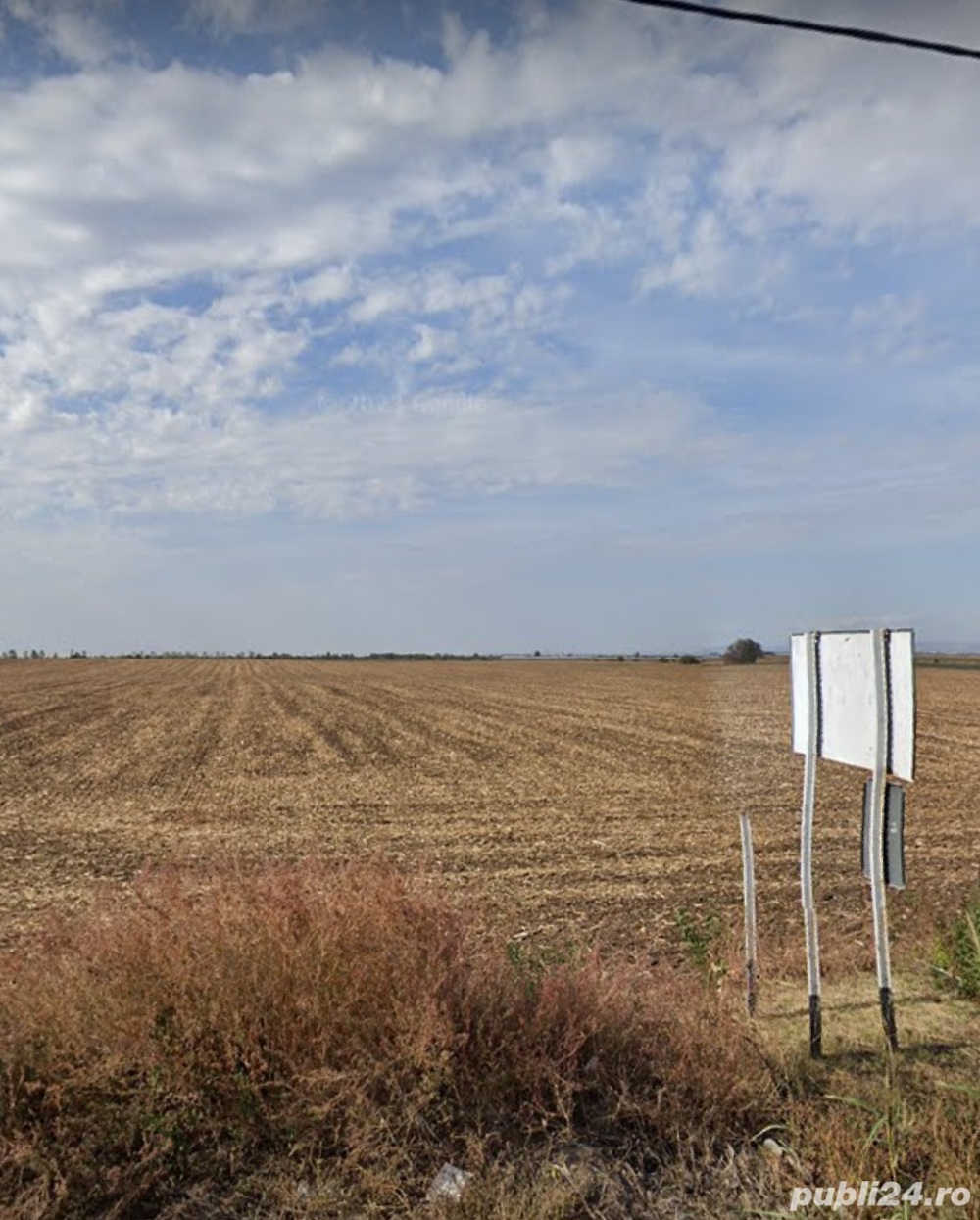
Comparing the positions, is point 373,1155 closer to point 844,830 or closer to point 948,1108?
point 948,1108

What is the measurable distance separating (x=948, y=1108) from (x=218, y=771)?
17738 millimetres

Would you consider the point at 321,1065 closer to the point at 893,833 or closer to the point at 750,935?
the point at 750,935

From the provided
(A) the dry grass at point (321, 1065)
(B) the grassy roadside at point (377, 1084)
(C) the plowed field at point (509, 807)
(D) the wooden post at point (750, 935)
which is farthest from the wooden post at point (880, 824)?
(C) the plowed field at point (509, 807)

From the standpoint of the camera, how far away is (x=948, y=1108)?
400 cm

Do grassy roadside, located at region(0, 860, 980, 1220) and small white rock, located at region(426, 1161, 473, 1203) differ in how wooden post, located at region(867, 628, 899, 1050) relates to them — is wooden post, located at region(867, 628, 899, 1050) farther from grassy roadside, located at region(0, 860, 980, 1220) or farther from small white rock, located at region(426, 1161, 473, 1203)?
small white rock, located at region(426, 1161, 473, 1203)

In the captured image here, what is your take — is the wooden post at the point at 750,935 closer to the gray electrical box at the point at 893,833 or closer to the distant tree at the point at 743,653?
the gray electrical box at the point at 893,833

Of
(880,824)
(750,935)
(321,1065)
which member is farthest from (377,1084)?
(880,824)

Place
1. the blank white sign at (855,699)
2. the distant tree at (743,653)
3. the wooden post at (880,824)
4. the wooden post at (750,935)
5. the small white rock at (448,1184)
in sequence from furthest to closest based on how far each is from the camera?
the distant tree at (743,653) → the wooden post at (750,935) → the wooden post at (880,824) → the blank white sign at (855,699) → the small white rock at (448,1184)

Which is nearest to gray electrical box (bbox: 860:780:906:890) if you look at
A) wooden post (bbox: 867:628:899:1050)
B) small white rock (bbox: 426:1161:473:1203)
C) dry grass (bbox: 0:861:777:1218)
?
wooden post (bbox: 867:628:899:1050)

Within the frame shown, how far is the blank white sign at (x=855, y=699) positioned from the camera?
454 cm

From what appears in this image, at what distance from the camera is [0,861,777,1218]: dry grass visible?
3.52 m

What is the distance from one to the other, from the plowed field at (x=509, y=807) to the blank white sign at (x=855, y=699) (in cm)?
242

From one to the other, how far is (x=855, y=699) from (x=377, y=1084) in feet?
9.74

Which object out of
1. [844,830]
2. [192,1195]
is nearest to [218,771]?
[844,830]
